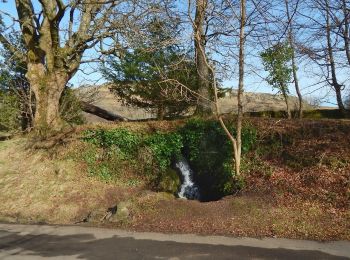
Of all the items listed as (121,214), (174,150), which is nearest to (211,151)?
(174,150)

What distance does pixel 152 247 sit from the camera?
8.82 meters

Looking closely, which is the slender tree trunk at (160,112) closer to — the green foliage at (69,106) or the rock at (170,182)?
the green foliage at (69,106)

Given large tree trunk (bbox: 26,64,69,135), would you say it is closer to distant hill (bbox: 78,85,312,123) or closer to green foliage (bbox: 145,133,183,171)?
distant hill (bbox: 78,85,312,123)

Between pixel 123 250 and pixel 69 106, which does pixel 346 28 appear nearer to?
pixel 123 250

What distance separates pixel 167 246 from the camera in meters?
8.85

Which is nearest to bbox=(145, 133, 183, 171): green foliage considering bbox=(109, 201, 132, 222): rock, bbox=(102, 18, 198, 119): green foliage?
bbox=(102, 18, 198, 119): green foliage

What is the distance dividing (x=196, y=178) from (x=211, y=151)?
44.3 inches

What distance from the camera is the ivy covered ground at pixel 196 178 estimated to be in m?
10.4

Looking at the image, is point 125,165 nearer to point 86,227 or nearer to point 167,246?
point 86,227

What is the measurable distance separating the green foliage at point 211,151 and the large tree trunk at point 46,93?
6.01m

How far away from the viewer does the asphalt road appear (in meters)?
8.22

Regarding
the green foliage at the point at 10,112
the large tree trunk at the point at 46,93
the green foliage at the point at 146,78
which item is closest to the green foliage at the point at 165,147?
the green foliage at the point at 146,78

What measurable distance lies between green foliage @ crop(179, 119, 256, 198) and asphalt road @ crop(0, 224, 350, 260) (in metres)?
4.23

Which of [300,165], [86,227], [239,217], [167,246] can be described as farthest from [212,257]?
[300,165]
